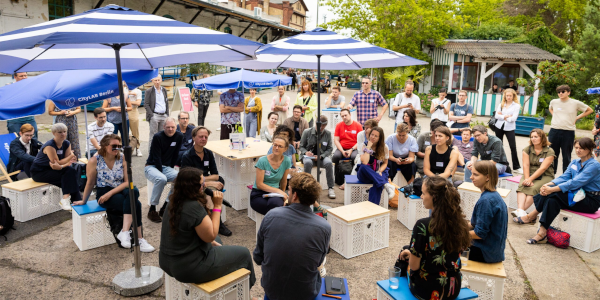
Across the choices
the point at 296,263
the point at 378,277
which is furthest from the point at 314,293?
the point at 378,277

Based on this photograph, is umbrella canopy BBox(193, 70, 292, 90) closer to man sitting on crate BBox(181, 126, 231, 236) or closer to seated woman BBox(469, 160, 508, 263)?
man sitting on crate BBox(181, 126, 231, 236)

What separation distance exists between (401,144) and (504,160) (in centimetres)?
161

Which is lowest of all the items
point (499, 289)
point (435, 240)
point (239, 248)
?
point (499, 289)

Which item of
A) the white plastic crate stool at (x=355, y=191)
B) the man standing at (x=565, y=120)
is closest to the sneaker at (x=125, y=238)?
the white plastic crate stool at (x=355, y=191)

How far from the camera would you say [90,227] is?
468cm

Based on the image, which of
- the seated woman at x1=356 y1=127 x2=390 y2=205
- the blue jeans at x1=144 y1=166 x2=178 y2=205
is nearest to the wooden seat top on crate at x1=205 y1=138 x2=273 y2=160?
the blue jeans at x1=144 y1=166 x2=178 y2=205

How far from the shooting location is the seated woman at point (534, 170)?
18.5 ft

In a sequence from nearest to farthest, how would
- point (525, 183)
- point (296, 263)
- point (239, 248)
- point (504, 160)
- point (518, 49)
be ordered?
1. point (296, 263)
2. point (239, 248)
3. point (525, 183)
4. point (504, 160)
5. point (518, 49)

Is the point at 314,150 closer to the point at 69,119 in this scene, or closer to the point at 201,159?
the point at 201,159

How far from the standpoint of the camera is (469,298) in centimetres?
297

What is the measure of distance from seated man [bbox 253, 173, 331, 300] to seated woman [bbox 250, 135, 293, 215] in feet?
6.01

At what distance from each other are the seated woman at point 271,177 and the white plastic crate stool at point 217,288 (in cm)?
151

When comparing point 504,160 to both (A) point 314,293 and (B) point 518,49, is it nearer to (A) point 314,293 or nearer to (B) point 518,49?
(A) point 314,293

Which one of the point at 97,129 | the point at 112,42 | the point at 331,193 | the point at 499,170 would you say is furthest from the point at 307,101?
the point at 112,42
